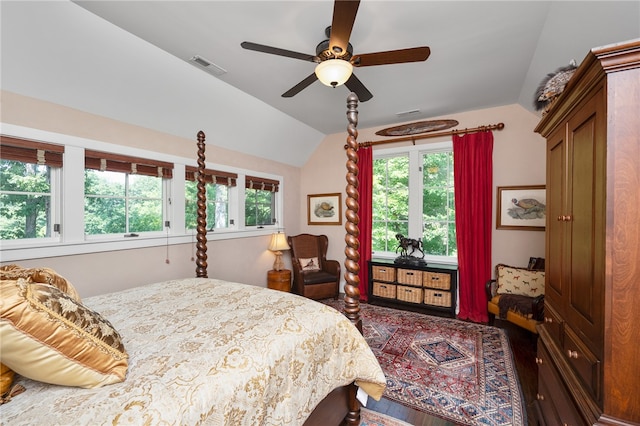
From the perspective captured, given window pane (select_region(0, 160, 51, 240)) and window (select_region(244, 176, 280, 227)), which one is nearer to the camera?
window pane (select_region(0, 160, 51, 240))

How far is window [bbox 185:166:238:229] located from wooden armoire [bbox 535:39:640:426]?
3.48 m

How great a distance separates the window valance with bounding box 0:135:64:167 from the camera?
206cm

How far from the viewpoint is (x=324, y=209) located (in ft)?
16.5

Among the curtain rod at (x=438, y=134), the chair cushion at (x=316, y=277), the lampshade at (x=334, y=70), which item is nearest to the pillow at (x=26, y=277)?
the lampshade at (x=334, y=70)

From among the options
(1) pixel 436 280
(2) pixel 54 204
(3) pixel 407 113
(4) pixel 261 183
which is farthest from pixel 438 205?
(2) pixel 54 204

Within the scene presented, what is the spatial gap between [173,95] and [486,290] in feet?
13.9

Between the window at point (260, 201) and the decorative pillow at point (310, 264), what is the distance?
88 cm

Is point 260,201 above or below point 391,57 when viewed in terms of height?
below

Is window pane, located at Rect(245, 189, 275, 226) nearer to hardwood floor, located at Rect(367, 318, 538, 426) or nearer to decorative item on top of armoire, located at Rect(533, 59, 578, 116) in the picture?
hardwood floor, located at Rect(367, 318, 538, 426)

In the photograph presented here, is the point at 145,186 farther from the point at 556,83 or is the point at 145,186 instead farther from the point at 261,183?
the point at 556,83

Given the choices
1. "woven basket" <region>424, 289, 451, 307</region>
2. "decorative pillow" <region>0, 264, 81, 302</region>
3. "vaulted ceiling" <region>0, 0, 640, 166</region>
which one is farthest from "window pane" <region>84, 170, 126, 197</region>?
"woven basket" <region>424, 289, 451, 307</region>

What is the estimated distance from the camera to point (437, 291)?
3.65 meters

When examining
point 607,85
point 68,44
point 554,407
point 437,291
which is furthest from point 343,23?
point 437,291

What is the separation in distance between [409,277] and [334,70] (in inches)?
118
